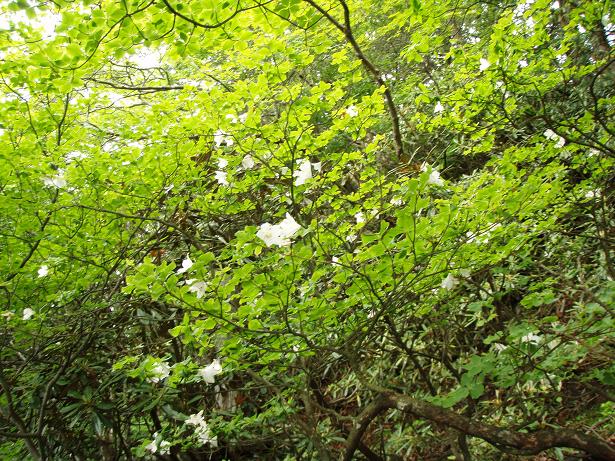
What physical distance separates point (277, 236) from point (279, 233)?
0.04 ft

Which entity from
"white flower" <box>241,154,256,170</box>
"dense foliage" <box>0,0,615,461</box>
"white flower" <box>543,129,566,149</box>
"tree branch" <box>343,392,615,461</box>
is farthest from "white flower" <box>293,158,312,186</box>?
"white flower" <box>543,129,566,149</box>

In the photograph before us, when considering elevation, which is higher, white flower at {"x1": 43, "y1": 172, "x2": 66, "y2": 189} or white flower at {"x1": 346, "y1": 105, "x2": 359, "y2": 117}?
white flower at {"x1": 43, "y1": 172, "x2": 66, "y2": 189}

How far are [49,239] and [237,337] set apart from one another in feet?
4.72

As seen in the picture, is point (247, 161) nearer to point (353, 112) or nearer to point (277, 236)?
point (353, 112)

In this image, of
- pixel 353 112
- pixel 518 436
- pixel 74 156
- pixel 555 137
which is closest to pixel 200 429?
pixel 74 156

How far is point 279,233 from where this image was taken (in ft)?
5.05

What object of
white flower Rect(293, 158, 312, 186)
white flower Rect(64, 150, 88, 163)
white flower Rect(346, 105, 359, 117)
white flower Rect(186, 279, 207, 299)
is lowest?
white flower Rect(186, 279, 207, 299)

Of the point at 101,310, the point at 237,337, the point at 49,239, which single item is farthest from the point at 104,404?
the point at 237,337

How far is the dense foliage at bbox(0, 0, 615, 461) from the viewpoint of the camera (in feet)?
5.34

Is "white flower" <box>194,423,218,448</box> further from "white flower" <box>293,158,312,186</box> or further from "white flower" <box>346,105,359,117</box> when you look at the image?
"white flower" <box>346,105,359,117</box>

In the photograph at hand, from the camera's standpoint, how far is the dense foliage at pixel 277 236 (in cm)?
163

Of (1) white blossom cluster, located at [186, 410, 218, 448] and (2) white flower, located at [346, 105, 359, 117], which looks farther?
(1) white blossom cluster, located at [186, 410, 218, 448]

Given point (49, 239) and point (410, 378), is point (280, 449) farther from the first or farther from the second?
point (49, 239)

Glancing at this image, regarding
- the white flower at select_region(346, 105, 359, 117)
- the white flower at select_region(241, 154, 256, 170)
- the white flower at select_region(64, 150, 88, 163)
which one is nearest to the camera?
the white flower at select_region(346, 105, 359, 117)
